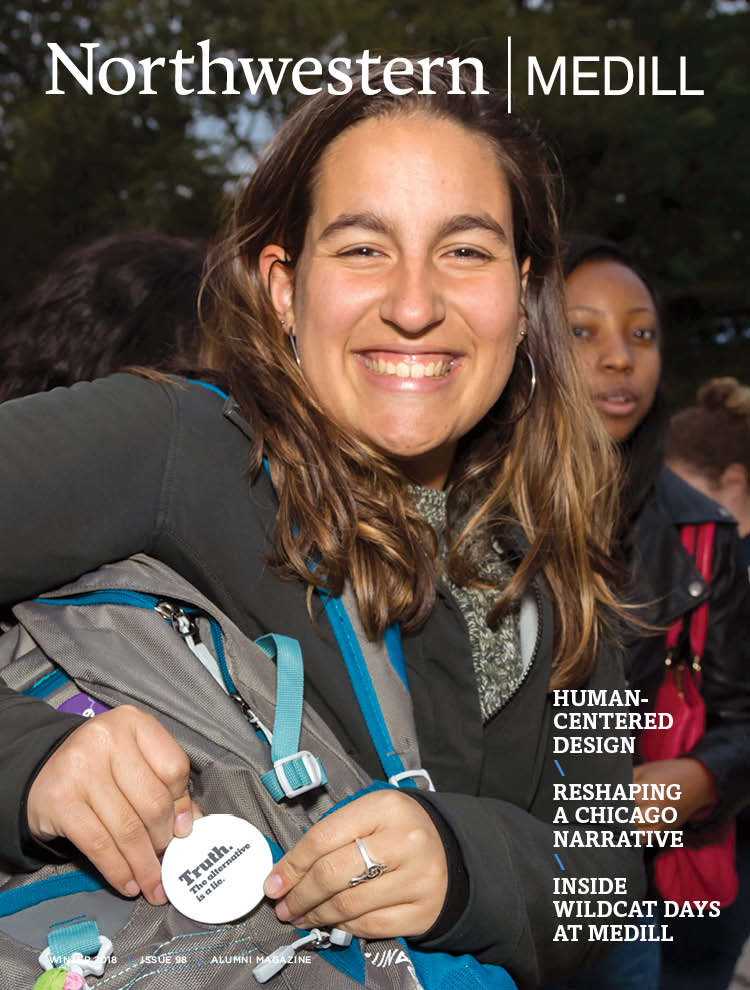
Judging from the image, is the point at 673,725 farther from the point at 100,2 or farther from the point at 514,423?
the point at 100,2

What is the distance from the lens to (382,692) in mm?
1576

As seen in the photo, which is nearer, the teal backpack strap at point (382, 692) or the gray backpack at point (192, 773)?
the gray backpack at point (192, 773)

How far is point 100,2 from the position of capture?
Answer: 1310 cm

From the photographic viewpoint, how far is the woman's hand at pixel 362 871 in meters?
1.33

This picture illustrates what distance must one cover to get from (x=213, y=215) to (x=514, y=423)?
9.87 metres

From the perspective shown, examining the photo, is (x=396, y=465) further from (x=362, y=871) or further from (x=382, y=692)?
(x=362, y=871)

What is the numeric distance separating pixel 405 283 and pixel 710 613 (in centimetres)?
185

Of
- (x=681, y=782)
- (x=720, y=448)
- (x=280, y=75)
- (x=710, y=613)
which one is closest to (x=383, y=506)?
(x=681, y=782)

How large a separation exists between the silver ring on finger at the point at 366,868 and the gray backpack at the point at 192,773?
0.08m

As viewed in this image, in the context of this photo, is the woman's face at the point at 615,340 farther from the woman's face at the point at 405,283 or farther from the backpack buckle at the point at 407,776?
the backpack buckle at the point at 407,776

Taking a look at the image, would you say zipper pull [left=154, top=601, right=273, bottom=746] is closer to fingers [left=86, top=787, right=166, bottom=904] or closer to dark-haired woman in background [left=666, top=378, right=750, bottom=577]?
fingers [left=86, top=787, right=166, bottom=904]

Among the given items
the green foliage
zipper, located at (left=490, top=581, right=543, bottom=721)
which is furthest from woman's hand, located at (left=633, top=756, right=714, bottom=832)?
the green foliage

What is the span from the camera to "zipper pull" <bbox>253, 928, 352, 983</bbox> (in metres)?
1.28

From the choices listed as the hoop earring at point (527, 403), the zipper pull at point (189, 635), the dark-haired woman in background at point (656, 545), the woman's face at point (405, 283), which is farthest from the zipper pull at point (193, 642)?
the dark-haired woman in background at point (656, 545)
